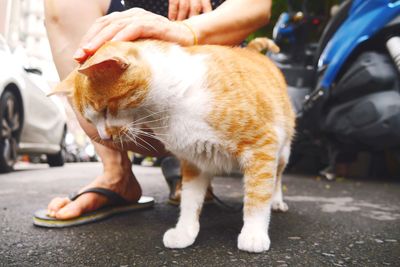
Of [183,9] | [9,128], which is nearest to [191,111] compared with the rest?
[183,9]

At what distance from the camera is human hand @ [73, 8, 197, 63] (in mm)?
1176

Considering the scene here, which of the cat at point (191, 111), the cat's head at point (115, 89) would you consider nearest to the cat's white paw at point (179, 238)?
the cat at point (191, 111)

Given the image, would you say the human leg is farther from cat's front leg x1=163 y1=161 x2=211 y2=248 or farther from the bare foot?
cat's front leg x1=163 y1=161 x2=211 y2=248

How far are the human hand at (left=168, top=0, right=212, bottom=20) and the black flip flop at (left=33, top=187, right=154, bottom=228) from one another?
76 cm

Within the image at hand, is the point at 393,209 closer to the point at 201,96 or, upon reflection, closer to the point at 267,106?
the point at 267,106

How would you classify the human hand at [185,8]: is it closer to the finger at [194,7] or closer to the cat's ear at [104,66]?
the finger at [194,7]

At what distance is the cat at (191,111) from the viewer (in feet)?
3.76

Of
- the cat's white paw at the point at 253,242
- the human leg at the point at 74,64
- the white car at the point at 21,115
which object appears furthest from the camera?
the white car at the point at 21,115

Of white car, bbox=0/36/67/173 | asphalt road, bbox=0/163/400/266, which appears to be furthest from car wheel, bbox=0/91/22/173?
asphalt road, bbox=0/163/400/266

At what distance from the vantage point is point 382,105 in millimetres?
2377

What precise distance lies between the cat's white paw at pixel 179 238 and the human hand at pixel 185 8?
0.84 meters

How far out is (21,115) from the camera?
384 centimetres

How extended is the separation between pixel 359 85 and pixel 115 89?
73.2 inches

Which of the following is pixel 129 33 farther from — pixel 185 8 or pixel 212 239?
pixel 212 239
